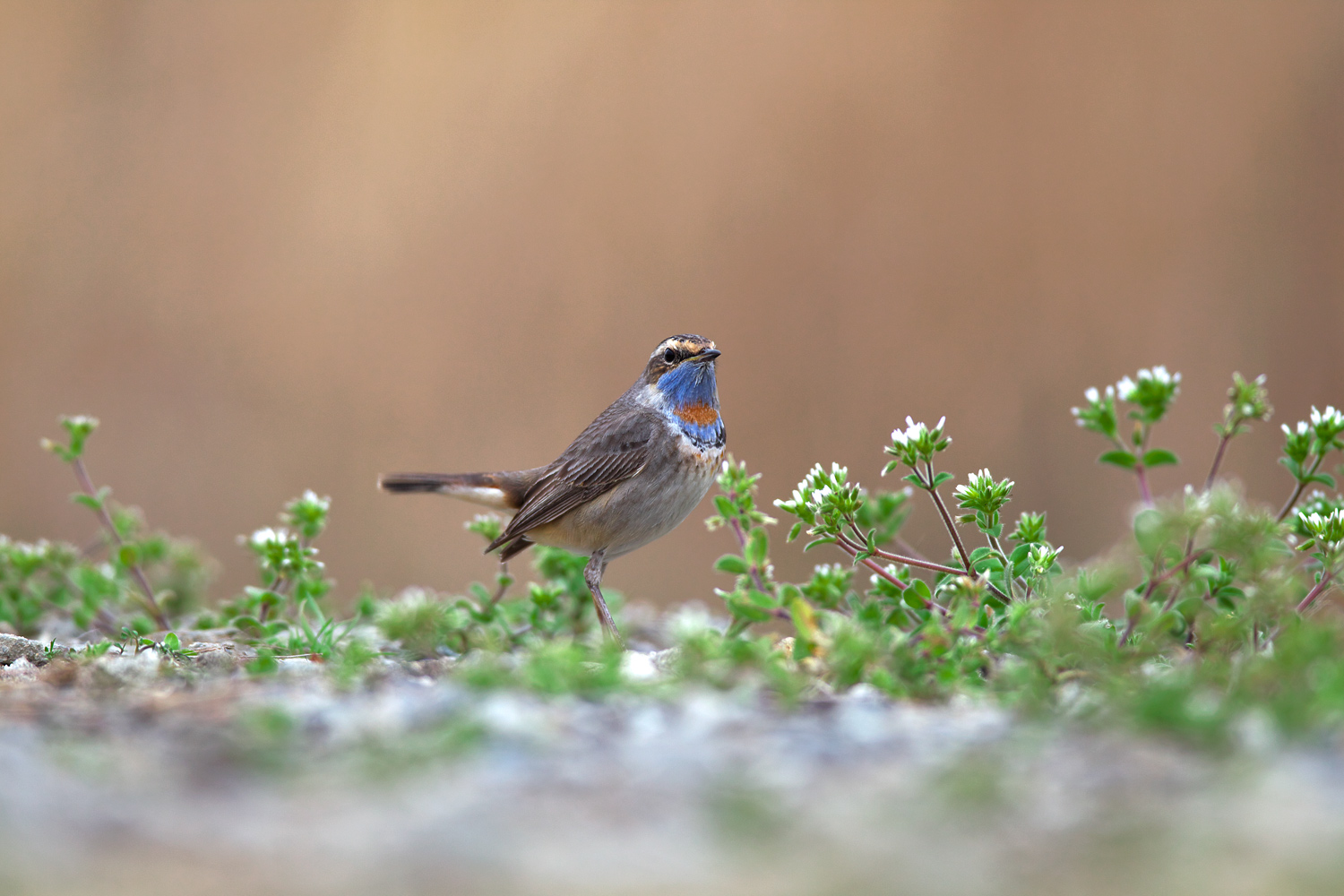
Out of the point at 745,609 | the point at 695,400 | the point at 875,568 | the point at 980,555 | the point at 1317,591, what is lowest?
the point at 745,609

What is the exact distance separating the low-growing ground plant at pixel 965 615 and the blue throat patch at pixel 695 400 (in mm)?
1115

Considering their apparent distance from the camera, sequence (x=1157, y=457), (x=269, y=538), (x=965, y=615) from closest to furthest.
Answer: (x=965, y=615) → (x=1157, y=457) → (x=269, y=538)

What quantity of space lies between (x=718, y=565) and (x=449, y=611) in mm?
1262

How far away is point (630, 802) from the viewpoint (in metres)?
1.99

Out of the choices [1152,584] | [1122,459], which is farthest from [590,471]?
[1152,584]

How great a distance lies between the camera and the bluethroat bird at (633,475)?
17.4ft

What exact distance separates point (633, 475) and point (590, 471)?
225 mm

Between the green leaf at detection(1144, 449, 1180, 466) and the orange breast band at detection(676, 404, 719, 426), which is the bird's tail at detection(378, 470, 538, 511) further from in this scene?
the green leaf at detection(1144, 449, 1180, 466)

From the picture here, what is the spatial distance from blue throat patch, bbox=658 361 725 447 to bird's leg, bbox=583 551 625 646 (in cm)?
80

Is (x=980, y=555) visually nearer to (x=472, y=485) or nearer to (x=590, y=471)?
(x=590, y=471)

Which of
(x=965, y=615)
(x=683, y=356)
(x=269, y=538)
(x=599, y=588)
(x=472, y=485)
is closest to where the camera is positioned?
(x=965, y=615)

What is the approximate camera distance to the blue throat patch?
18.1 ft

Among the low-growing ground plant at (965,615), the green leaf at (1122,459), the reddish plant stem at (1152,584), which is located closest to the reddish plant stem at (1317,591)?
the low-growing ground plant at (965,615)

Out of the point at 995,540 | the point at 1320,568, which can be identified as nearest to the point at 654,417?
the point at 995,540
